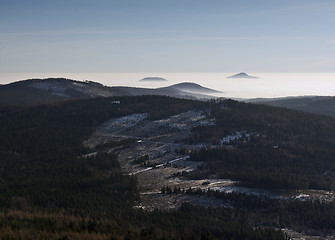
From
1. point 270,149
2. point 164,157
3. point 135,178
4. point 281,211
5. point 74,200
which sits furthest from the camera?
point 270,149

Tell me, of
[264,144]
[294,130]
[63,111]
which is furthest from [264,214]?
[63,111]

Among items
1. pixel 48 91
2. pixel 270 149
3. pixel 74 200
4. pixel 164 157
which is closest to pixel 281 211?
pixel 74 200

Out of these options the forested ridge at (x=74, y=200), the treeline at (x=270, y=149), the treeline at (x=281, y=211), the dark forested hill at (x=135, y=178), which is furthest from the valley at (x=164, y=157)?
the forested ridge at (x=74, y=200)

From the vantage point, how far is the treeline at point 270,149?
41.3 m

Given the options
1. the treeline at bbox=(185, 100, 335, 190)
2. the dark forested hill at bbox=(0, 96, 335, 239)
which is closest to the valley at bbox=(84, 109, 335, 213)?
the dark forested hill at bbox=(0, 96, 335, 239)

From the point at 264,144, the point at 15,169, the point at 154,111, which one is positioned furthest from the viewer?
the point at 154,111

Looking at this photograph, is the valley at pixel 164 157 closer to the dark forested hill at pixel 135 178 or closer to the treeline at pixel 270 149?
the dark forested hill at pixel 135 178

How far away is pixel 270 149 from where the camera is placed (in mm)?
53000

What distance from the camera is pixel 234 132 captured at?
61.6 m

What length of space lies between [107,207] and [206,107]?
51.7 m

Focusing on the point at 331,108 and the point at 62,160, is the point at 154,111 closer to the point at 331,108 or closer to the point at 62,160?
the point at 62,160

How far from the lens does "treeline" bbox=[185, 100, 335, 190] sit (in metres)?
41.3

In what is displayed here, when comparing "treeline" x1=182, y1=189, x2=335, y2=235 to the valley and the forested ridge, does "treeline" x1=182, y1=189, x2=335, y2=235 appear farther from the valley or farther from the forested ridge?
the forested ridge

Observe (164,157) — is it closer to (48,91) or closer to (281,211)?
(281,211)
